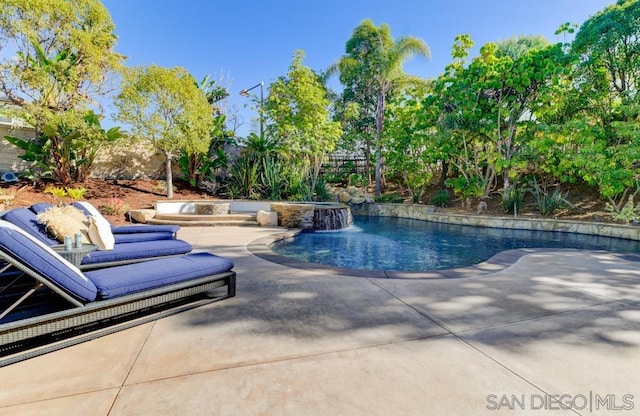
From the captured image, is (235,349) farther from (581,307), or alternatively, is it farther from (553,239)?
(553,239)

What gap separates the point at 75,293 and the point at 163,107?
9.58m

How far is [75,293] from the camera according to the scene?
2.01m

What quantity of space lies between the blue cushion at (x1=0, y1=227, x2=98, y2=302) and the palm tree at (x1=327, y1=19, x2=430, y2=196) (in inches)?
550

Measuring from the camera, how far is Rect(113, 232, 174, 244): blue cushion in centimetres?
407

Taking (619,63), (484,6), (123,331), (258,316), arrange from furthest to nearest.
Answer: (484,6), (619,63), (258,316), (123,331)

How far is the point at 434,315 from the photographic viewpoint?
2.61 m

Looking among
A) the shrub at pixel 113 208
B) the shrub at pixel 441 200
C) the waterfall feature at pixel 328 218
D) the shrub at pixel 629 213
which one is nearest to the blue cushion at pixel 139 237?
the waterfall feature at pixel 328 218

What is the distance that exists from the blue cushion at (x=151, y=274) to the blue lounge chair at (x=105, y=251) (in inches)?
27.5

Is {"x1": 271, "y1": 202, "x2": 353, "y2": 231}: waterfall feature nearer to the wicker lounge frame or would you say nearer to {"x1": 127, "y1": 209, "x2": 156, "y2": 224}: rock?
{"x1": 127, "y1": 209, "x2": 156, "y2": 224}: rock

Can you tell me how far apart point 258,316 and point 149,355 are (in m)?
0.85

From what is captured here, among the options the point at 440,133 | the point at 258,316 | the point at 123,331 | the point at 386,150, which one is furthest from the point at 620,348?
the point at 386,150

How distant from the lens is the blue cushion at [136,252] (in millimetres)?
3196

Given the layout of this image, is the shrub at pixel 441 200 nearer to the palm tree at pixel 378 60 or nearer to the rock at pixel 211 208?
the palm tree at pixel 378 60

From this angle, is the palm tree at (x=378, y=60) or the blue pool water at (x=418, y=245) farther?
the palm tree at (x=378, y=60)
